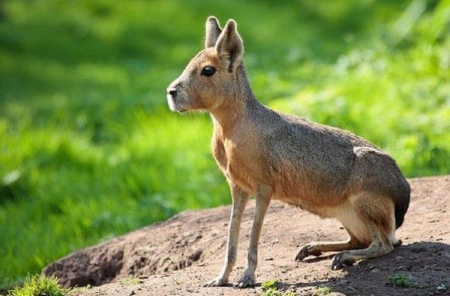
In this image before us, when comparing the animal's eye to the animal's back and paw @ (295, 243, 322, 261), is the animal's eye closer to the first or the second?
the animal's back

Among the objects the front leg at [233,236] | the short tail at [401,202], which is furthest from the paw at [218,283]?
the short tail at [401,202]

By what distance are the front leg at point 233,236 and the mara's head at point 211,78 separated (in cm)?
51

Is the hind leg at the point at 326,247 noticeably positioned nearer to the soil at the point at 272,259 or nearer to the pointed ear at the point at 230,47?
the soil at the point at 272,259

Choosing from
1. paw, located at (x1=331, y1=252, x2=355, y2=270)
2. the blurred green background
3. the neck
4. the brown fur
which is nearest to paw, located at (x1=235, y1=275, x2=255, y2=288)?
the brown fur

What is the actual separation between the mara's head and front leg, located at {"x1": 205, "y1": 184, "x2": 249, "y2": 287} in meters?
0.51

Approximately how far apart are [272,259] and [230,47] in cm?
126

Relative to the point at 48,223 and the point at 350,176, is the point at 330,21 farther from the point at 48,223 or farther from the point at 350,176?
the point at 350,176

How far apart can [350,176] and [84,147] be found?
581 cm

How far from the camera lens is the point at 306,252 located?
5.90 metres

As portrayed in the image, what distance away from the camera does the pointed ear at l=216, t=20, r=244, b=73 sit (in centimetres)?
557

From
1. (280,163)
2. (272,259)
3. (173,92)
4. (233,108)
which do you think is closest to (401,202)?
(280,163)

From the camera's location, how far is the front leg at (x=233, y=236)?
18.3 ft

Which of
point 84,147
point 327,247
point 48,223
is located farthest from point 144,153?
point 327,247

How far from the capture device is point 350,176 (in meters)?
5.71
